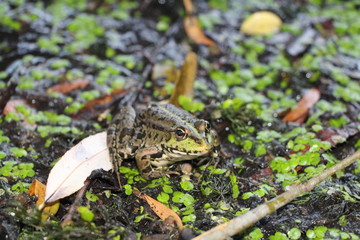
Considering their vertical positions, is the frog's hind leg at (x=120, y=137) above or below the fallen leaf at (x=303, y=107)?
above

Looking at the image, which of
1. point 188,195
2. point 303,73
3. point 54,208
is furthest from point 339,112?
point 54,208

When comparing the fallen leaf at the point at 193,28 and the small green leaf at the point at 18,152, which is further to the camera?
the fallen leaf at the point at 193,28

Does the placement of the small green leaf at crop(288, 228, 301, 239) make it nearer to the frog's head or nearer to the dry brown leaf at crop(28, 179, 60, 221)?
the frog's head

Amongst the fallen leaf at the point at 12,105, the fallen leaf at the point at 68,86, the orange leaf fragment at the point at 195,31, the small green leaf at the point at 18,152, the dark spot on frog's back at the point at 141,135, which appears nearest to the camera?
the small green leaf at the point at 18,152

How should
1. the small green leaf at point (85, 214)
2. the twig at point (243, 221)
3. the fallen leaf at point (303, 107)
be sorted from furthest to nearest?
the fallen leaf at point (303, 107)
the small green leaf at point (85, 214)
the twig at point (243, 221)

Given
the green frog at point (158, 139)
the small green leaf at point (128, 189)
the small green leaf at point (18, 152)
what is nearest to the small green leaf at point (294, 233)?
the green frog at point (158, 139)

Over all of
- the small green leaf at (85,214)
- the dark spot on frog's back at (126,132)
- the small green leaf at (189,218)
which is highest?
the small green leaf at (85,214)

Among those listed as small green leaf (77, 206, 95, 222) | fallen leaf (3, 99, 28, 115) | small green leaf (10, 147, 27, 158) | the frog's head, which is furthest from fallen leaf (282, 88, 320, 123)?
fallen leaf (3, 99, 28, 115)

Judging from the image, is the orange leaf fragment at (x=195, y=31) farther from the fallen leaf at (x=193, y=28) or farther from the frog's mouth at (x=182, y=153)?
the frog's mouth at (x=182, y=153)
